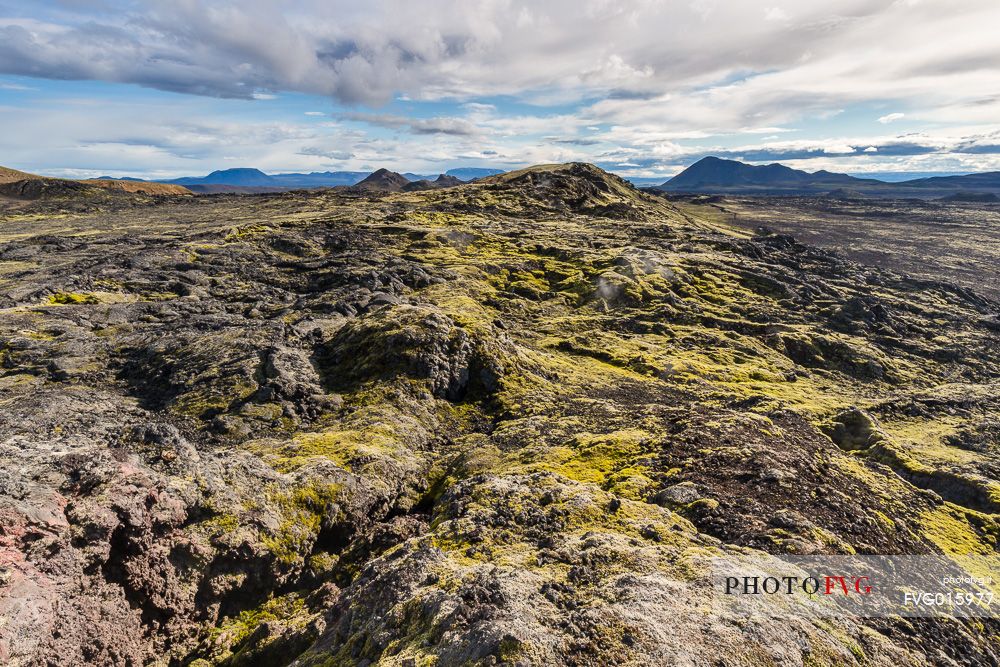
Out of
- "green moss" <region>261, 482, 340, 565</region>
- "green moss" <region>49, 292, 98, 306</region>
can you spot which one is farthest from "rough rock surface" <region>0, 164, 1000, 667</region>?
"green moss" <region>49, 292, 98, 306</region>

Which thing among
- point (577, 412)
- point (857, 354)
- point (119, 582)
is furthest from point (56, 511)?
point (857, 354)

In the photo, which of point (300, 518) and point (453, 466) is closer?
point (300, 518)

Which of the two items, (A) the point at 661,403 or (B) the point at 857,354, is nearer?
(A) the point at 661,403

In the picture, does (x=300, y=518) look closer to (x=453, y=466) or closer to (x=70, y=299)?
(x=453, y=466)

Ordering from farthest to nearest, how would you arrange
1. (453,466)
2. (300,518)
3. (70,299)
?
1. (70,299)
2. (453,466)
3. (300,518)

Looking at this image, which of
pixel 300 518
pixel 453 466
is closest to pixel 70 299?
pixel 300 518

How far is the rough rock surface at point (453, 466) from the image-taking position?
33.0ft

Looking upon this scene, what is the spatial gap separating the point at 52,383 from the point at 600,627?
33288 mm

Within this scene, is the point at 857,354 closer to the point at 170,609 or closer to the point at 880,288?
the point at 880,288

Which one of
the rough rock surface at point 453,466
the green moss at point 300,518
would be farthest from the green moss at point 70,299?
the green moss at point 300,518

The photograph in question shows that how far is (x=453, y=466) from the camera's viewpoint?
69.3 feet

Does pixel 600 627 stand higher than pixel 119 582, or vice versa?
pixel 600 627

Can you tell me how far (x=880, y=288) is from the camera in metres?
68.7

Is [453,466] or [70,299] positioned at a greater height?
[70,299]
